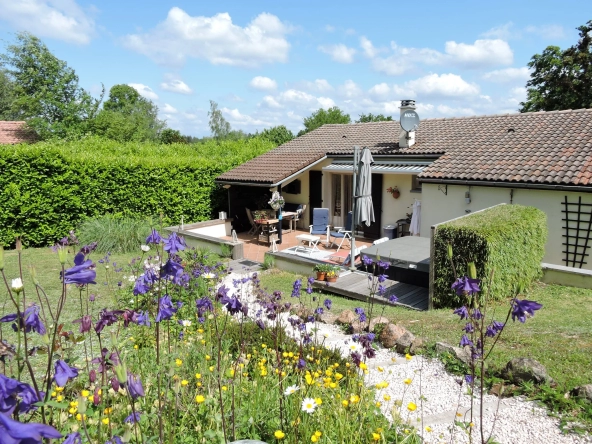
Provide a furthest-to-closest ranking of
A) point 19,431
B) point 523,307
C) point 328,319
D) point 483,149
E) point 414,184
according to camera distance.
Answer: point 414,184
point 483,149
point 328,319
point 523,307
point 19,431

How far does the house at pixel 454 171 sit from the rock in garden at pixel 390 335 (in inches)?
281

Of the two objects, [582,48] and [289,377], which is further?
[582,48]

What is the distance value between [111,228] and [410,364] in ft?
41.9

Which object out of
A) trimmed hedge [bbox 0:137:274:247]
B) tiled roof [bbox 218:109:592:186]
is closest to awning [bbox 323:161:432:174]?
tiled roof [bbox 218:109:592:186]

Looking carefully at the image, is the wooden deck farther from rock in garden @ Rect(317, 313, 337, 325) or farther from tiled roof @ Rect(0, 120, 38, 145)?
tiled roof @ Rect(0, 120, 38, 145)

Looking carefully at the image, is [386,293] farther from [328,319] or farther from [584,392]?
[584,392]

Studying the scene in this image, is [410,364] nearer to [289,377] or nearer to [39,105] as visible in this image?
[289,377]

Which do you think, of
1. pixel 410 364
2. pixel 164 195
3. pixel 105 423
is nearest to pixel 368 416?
pixel 105 423

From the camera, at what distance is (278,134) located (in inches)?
1863

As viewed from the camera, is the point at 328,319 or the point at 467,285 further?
the point at 328,319

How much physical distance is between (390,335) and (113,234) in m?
11.9

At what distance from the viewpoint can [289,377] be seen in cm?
428

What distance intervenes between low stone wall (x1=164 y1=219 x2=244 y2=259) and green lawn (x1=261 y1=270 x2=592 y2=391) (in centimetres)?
472

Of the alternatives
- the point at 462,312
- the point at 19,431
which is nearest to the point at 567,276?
the point at 462,312
